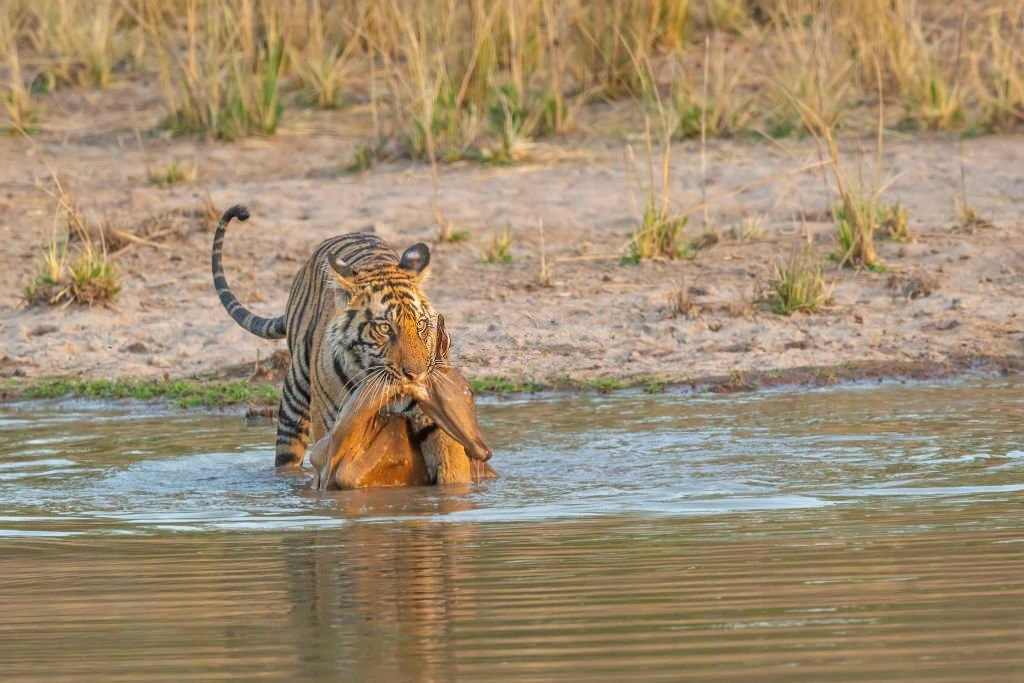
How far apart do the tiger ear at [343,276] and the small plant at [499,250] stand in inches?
176

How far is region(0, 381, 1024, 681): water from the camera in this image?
4.08 meters

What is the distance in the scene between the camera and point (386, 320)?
271 inches

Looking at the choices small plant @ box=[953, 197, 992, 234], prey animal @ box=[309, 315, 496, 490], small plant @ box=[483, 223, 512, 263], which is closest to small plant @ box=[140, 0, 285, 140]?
small plant @ box=[483, 223, 512, 263]

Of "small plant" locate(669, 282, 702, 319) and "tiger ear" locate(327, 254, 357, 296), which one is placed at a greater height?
"tiger ear" locate(327, 254, 357, 296)

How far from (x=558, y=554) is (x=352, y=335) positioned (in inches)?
75.4

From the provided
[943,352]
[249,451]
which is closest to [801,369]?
[943,352]

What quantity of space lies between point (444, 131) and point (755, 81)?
2534 mm

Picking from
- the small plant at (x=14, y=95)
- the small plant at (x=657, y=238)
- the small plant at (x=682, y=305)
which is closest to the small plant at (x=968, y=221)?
the small plant at (x=657, y=238)

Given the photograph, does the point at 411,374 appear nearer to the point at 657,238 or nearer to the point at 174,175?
the point at 657,238

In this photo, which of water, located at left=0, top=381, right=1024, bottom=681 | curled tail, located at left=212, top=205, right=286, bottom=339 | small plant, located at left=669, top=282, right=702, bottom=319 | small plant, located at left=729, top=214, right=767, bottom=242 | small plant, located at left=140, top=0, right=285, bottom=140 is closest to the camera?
water, located at left=0, top=381, right=1024, bottom=681

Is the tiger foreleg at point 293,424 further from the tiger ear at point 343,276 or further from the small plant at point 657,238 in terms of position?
the small plant at point 657,238

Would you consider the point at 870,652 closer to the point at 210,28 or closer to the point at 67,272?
the point at 67,272

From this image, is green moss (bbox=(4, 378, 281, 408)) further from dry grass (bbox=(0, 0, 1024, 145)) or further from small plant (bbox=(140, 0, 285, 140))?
small plant (bbox=(140, 0, 285, 140))

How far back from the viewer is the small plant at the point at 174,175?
42.5 ft
